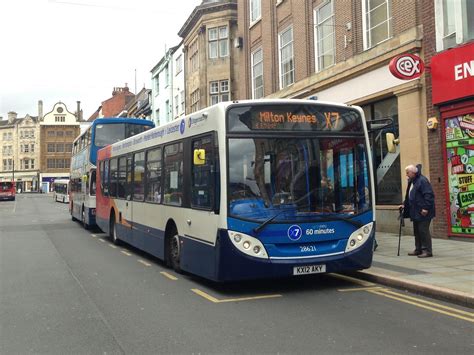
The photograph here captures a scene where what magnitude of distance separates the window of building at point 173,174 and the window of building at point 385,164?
7070 millimetres

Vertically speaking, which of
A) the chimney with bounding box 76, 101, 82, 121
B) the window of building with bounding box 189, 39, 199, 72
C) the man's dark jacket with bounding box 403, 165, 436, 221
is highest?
the chimney with bounding box 76, 101, 82, 121

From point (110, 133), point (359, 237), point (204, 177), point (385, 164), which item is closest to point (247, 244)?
point (204, 177)

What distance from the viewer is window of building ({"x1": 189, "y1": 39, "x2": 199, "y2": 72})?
33.8m

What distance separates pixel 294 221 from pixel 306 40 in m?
13.2

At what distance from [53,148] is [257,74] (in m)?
83.9

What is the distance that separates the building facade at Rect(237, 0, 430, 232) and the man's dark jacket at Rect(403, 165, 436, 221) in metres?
1.69

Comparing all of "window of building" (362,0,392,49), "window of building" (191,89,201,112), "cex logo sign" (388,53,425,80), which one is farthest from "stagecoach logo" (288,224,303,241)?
"window of building" (191,89,201,112)

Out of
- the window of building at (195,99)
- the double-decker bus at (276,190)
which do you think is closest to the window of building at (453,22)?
the double-decker bus at (276,190)

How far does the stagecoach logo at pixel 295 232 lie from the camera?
6922 mm

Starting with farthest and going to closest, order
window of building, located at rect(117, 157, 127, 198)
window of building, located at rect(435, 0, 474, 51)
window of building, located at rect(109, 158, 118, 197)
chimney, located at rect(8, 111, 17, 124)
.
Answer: chimney, located at rect(8, 111, 17, 124)
window of building, located at rect(109, 158, 118, 197)
window of building, located at rect(117, 157, 127, 198)
window of building, located at rect(435, 0, 474, 51)

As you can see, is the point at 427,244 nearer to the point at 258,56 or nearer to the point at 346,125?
the point at 346,125

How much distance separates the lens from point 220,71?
1244 inches

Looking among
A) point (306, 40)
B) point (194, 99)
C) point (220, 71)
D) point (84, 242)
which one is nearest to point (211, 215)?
point (84, 242)

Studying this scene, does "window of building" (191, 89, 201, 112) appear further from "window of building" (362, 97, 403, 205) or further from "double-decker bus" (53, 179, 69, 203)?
"double-decker bus" (53, 179, 69, 203)
